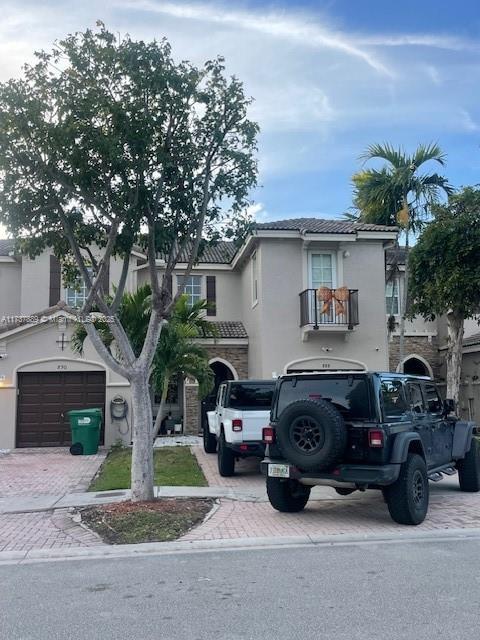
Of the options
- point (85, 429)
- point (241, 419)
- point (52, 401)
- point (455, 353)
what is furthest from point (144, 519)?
point (455, 353)

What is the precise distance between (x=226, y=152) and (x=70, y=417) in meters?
9.29

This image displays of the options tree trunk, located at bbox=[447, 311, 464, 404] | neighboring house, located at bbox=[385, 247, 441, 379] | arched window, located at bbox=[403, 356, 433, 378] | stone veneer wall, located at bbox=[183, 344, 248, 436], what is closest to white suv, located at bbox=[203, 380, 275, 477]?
stone veneer wall, located at bbox=[183, 344, 248, 436]

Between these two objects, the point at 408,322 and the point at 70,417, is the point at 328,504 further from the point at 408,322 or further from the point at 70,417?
the point at 408,322

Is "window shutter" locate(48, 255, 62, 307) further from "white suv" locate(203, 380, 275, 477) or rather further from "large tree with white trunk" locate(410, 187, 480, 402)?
"large tree with white trunk" locate(410, 187, 480, 402)

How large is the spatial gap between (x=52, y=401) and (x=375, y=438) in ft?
40.3

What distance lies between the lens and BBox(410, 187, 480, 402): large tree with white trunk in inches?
682

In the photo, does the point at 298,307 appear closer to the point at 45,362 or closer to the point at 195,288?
the point at 195,288

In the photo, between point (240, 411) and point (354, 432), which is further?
point (240, 411)

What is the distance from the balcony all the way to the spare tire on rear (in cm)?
1073

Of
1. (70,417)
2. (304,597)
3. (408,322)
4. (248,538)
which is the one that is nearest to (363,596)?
(304,597)

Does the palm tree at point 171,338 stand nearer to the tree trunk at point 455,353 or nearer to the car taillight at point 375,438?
the car taillight at point 375,438

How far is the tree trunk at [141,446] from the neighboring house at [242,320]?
6810 millimetres

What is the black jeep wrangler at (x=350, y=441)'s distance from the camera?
25.6 feet

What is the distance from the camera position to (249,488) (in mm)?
11062
